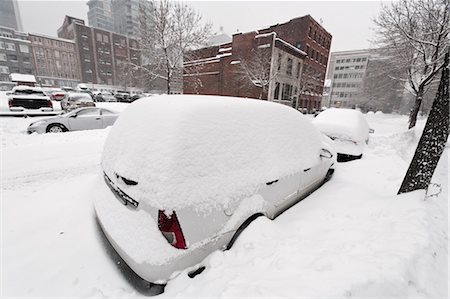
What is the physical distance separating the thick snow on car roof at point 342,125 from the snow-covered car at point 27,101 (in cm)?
1596

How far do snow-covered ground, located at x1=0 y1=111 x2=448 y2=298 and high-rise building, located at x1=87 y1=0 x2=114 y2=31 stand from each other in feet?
404

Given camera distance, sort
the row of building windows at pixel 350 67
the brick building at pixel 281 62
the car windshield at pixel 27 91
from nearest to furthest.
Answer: the car windshield at pixel 27 91
the brick building at pixel 281 62
the row of building windows at pixel 350 67

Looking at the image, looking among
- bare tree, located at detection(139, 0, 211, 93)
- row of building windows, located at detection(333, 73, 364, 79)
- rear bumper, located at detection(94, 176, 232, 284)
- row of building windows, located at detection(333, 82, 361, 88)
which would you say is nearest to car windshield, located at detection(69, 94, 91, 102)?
bare tree, located at detection(139, 0, 211, 93)

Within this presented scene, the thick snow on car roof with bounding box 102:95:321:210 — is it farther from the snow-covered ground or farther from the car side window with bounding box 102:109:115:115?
the car side window with bounding box 102:109:115:115

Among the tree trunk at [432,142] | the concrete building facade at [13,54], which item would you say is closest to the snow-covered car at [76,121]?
the tree trunk at [432,142]

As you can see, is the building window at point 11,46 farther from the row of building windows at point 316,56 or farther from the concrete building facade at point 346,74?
the concrete building facade at point 346,74

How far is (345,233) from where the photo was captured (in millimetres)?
2307

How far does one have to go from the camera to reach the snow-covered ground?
166 centimetres

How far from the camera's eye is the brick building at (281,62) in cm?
2428

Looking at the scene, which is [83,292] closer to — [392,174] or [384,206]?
[384,206]

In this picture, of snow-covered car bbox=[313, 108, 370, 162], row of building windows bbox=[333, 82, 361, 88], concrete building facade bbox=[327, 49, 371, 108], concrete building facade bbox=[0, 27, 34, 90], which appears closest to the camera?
snow-covered car bbox=[313, 108, 370, 162]

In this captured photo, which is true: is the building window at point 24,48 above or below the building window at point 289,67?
above

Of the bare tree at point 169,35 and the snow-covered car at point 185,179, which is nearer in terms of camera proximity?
the snow-covered car at point 185,179

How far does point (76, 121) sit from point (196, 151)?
884 centimetres
